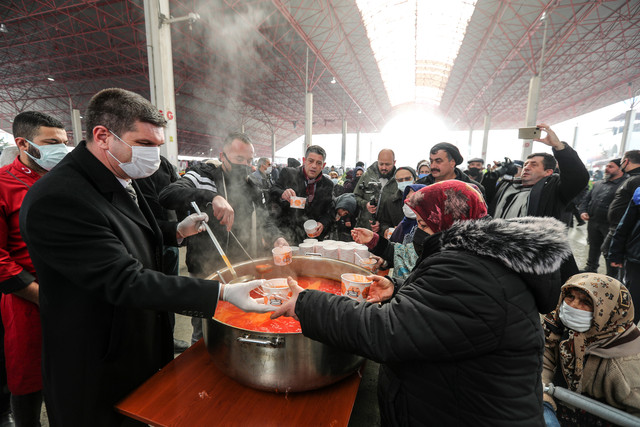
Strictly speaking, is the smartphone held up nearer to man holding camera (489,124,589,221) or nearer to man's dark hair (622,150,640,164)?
man holding camera (489,124,589,221)

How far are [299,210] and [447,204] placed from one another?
2148 millimetres

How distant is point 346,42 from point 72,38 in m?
13.0

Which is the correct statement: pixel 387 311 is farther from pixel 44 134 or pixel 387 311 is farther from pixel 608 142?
pixel 608 142

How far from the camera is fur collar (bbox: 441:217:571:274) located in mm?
881

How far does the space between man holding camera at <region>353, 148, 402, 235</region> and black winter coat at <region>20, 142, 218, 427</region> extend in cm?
285

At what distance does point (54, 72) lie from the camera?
1644 cm

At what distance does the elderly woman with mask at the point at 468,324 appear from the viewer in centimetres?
87

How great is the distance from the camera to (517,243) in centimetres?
91

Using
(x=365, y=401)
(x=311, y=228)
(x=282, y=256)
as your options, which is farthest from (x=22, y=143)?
(x=365, y=401)

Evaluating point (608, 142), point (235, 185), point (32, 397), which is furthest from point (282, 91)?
point (608, 142)

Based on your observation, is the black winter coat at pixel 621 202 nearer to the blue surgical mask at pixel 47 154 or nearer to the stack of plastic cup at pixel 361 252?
the stack of plastic cup at pixel 361 252

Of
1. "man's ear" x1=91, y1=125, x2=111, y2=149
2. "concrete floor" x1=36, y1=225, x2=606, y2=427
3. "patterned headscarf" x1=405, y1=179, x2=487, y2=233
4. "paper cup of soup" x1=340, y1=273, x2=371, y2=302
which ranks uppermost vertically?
"man's ear" x1=91, y1=125, x2=111, y2=149

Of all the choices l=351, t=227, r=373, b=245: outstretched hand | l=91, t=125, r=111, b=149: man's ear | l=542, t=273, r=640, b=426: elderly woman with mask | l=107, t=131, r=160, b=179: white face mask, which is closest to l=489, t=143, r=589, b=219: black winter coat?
l=542, t=273, r=640, b=426: elderly woman with mask

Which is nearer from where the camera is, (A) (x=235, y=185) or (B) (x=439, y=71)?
(A) (x=235, y=185)
